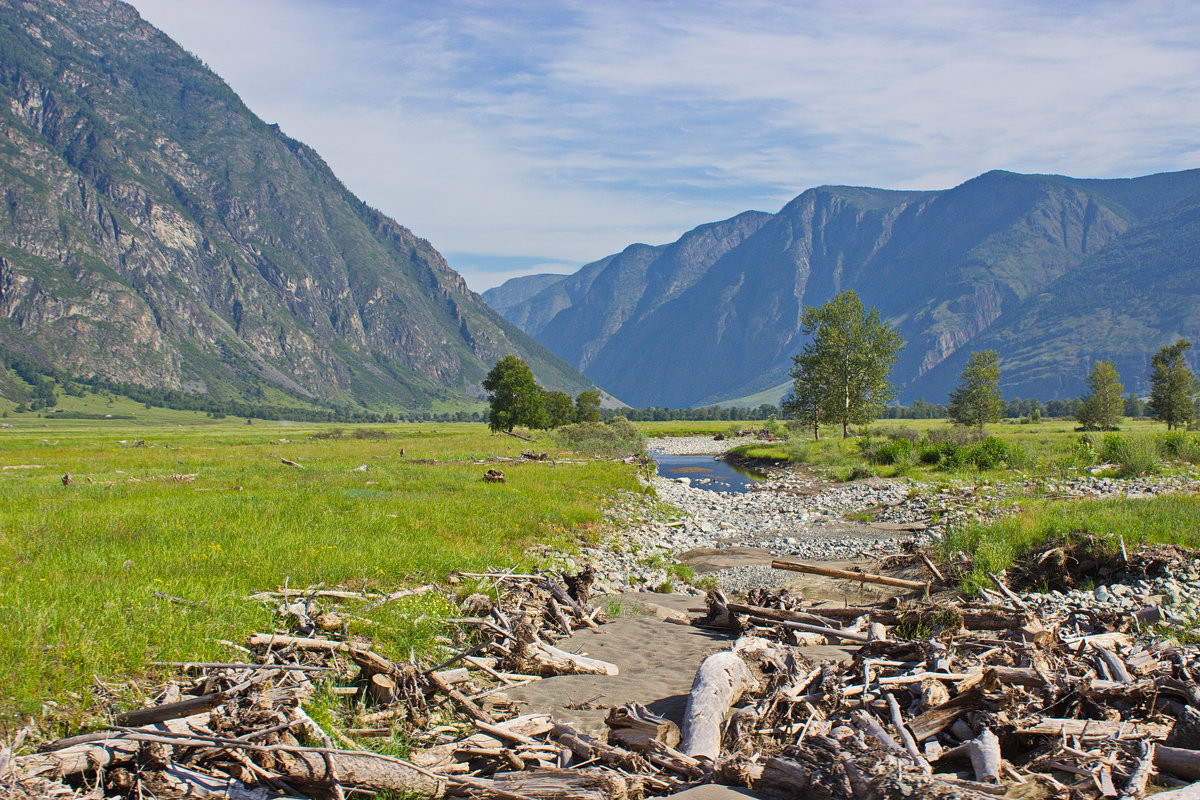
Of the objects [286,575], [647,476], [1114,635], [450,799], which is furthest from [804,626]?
[647,476]

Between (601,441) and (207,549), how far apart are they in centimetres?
5304

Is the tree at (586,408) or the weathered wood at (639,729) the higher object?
the tree at (586,408)

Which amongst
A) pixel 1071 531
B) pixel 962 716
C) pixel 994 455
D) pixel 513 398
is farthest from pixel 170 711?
pixel 513 398

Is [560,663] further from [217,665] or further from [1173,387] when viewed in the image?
[1173,387]

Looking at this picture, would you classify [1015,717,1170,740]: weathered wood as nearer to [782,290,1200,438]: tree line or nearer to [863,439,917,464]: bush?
[863,439,917,464]: bush

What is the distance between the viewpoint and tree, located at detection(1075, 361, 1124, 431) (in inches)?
2992

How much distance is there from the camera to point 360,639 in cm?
985

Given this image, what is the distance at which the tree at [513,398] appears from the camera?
83812mm

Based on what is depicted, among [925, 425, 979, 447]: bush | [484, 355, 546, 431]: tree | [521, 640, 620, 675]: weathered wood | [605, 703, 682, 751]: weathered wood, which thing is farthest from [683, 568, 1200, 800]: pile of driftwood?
[484, 355, 546, 431]: tree

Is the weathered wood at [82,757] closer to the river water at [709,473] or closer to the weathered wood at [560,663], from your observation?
the weathered wood at [560,663]

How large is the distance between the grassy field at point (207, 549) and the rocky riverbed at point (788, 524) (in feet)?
7.17

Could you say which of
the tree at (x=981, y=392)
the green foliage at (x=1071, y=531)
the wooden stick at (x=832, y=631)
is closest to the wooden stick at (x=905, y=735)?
the wooden stick at (x=832, y=631)

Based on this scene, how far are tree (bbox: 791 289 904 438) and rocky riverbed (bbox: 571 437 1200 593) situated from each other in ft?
89.0

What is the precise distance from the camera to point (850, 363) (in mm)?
66188
